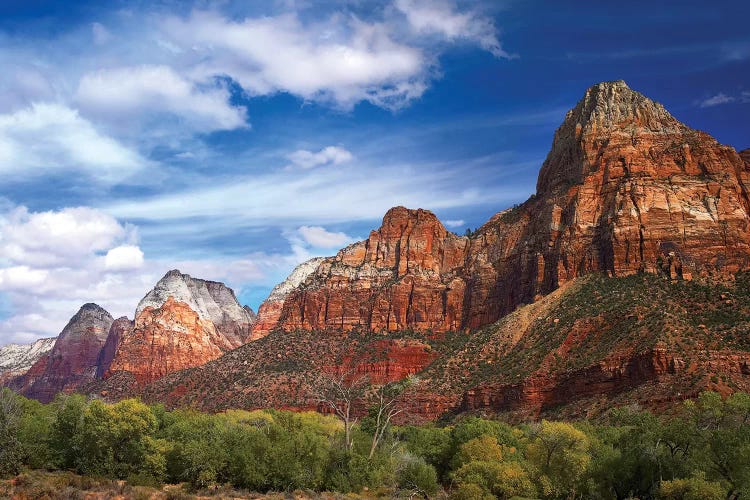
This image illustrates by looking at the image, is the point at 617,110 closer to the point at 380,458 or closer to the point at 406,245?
the point at 406,245

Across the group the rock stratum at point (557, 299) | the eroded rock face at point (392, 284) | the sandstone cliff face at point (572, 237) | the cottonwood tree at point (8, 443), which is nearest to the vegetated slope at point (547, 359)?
the rock stratum at point (557, 299)

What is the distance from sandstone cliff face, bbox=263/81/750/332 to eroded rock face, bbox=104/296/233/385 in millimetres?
43153

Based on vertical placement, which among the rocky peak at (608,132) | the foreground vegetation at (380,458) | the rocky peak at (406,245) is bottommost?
the foreground vegetation at (380,458)

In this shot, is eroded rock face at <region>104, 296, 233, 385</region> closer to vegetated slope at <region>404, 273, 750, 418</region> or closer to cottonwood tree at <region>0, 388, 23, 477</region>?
vegetated slope at <region>404, 273, 750, 418</region>

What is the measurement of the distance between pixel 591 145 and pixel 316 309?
6520 cm

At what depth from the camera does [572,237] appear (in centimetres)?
11181

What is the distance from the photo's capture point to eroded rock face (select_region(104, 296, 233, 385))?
579 feet

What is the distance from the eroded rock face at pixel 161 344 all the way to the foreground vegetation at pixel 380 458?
11950cm

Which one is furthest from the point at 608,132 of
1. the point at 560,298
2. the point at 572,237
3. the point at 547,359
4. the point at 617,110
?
the point at 547,359

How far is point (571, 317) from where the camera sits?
9738cm

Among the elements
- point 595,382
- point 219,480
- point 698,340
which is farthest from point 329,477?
point 698,340

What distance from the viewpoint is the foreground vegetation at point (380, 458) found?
4125 cm

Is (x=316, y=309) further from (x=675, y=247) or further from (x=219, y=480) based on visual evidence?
(x=219, y=480)

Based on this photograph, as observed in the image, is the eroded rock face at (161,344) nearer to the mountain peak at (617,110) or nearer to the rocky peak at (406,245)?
the rocky peak at (406,245)
